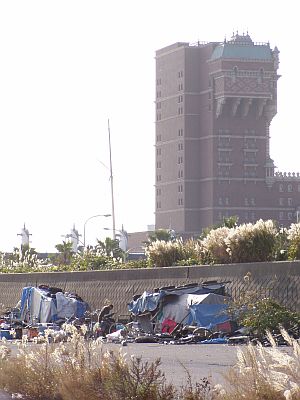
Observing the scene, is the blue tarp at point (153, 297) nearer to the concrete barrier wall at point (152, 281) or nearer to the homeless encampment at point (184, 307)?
the homeless encampment at point (184, 307)

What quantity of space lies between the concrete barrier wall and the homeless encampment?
0.66 m

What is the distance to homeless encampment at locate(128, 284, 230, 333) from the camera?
92.4 feet

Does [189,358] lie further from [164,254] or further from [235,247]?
[164,254]

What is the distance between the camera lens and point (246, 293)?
2775 centimetres

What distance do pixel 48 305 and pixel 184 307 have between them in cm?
587

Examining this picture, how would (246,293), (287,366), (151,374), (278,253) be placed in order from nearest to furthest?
(287,366)
(151,374)
(246,293)
(278,253)

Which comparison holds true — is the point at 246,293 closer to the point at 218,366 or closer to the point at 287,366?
the point at 218,366

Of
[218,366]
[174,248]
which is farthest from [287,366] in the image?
[174,248]

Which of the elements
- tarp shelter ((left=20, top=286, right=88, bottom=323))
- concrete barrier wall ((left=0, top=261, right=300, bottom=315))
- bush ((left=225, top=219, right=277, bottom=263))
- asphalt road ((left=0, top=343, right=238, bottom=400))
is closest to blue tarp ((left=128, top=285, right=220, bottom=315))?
concrete barrier wall ((left=0, top=261, right=300, bottom=315))

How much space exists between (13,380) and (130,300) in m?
19.1

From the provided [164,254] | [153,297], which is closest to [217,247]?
[153,297]

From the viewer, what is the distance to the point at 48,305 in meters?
34.0

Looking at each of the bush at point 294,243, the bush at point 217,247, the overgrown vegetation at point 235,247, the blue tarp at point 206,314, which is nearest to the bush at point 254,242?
the overgrown vegetation at point 235,247

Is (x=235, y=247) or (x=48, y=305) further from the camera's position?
(x=48, y=305)
